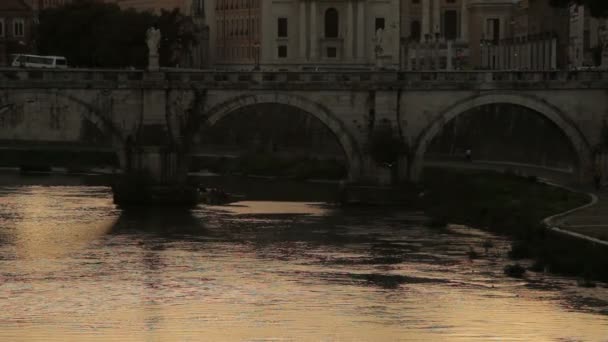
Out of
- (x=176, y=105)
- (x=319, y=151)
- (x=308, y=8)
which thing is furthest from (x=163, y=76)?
(x=308, y=8)

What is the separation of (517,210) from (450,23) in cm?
7651

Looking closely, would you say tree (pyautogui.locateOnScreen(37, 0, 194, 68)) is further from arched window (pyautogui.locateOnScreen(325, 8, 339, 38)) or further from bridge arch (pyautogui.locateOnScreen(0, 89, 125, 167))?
bridge arch (pyautogui.locateOnScreen(0, 89, 125, 167))

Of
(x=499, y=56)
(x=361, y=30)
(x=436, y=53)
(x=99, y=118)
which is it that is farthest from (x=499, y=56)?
(x=99, y=118)

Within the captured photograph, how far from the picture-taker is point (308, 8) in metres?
147

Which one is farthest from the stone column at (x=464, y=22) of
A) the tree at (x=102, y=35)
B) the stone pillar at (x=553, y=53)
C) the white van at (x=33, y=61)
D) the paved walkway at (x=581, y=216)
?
the paved walkway at (x=581, y=216)

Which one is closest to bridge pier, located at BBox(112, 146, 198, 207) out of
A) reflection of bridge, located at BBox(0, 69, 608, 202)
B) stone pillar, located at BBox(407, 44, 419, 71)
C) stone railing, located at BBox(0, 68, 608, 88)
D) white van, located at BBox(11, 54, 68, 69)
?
reflection of bridge, located at BBox(0, 69, 608, 202)

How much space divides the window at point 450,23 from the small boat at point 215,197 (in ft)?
205

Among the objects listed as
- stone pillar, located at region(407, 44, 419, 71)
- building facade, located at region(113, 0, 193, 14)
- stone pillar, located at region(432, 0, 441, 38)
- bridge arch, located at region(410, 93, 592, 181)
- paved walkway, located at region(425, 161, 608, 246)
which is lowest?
paved walkway, located at region(425, 161, 608, 246)

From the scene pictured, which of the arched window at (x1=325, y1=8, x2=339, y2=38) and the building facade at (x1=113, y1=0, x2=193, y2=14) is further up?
the building facade at (x1=113, y1=0, x2=193, y2=14)

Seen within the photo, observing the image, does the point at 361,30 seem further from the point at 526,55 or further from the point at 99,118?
the point at 99,118

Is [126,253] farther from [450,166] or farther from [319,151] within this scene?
[319,151]

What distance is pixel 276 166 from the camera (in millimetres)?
105875

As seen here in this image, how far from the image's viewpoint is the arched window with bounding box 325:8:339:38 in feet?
485

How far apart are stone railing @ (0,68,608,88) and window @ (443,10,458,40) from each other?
63977 millimetres
